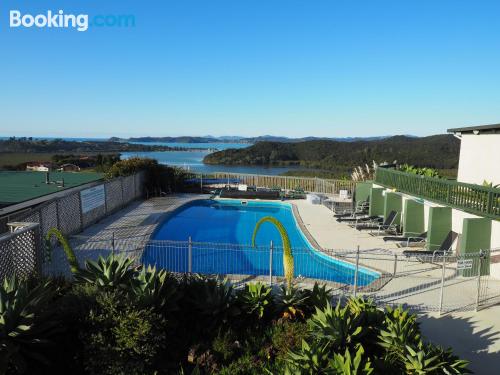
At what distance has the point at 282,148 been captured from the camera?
56.2 metres

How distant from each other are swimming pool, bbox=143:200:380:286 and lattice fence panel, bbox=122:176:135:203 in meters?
2.35

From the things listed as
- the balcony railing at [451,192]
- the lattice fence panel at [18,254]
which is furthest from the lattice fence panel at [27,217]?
the balcony railing at [451,192]

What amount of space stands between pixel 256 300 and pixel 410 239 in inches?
313

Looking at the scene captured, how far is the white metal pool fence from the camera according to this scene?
742 centimetres

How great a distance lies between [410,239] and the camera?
11891 millimetres

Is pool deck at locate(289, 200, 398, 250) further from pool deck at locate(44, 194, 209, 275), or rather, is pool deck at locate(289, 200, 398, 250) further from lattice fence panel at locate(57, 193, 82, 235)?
lattice fence panel at locate(57, 193, 82, 235)

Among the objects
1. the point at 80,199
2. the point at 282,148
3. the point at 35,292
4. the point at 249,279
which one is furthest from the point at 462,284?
the point at 282,148

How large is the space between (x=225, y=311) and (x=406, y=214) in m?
8.49

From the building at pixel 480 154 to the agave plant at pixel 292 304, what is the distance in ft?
23.8

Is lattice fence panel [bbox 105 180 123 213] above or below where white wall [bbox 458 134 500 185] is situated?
below

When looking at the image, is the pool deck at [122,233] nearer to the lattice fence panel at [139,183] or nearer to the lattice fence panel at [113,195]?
the lattice fence panel at [113,195]

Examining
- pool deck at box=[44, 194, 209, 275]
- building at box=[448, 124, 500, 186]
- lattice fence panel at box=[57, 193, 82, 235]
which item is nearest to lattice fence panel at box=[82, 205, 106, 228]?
pool deck at box=[44, 194, 209, 275]

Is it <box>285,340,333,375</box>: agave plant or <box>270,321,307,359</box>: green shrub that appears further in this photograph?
<box>270,321,307,359</box>: green shrub

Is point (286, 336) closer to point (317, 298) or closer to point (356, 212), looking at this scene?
point (317, 298)
